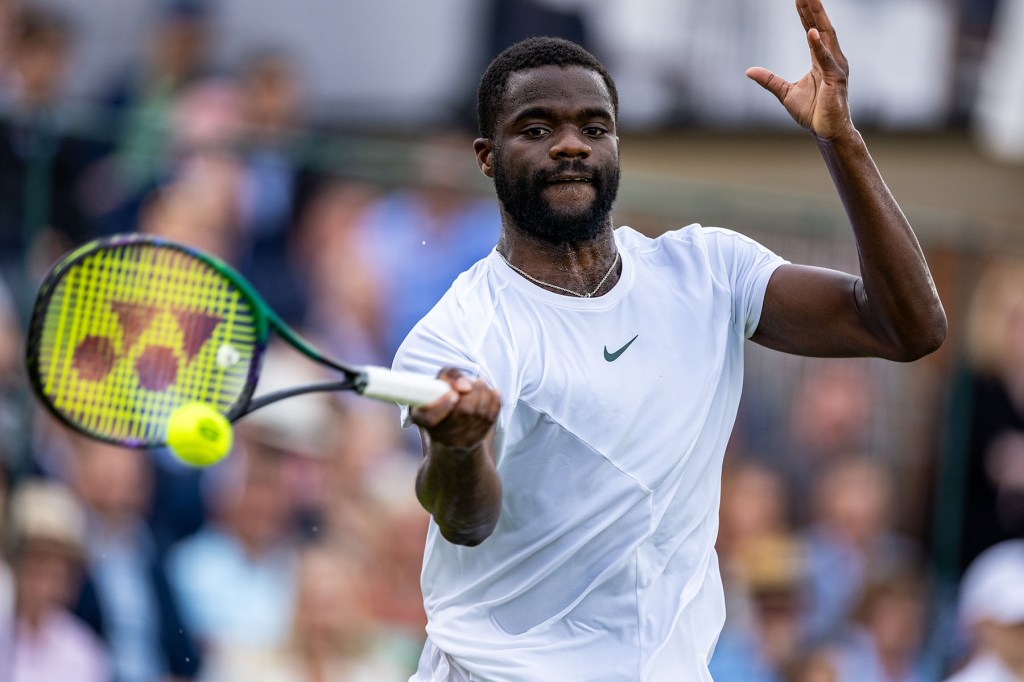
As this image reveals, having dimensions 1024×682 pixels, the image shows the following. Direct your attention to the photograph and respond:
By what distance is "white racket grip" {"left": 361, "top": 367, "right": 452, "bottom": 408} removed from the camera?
361 centimetres

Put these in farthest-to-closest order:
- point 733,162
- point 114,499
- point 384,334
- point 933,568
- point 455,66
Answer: point 733,162 → point 455,66 → point 933,568 → point 384,334 → point 114,499

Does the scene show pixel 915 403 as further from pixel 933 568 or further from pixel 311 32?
pixel 311 32

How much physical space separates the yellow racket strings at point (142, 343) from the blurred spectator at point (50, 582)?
2.42 meters

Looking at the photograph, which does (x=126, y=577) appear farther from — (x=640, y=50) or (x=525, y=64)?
(x=640, y=50)

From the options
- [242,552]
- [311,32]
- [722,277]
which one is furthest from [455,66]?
[722,277]

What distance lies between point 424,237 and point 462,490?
429 cm

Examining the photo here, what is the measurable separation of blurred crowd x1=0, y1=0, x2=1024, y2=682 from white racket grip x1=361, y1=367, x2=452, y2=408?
3684 mm

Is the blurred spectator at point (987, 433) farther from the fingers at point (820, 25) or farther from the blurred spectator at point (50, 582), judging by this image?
the fingers at point (820, 25)

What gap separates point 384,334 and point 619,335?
3785 mm

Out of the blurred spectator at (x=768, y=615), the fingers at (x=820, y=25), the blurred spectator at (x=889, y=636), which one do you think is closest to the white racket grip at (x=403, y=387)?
the fingers at (x=820, y=25)

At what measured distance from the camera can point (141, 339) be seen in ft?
16.2

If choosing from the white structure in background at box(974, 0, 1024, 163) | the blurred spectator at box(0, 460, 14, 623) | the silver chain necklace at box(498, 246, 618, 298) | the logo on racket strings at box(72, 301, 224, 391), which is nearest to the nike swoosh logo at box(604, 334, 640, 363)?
the silver chain necklace at box(498, 246, 618, 298)

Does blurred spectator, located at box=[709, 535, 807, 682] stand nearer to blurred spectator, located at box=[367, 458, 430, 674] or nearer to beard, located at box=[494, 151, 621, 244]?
blurred spectator, located at box=[367, 458, 430, 674]

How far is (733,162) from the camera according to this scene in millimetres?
12719
